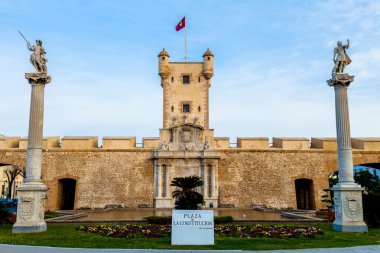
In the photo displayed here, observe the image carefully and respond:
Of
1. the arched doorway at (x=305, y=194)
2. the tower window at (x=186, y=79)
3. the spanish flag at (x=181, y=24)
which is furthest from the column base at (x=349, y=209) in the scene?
the spanish flag at (x=181, y=24)

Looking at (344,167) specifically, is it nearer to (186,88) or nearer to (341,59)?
(341,59)

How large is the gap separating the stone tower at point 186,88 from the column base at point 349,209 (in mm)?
20273

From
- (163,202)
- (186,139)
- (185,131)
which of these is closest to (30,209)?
(163,202)

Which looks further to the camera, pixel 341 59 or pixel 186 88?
pixel 186 88

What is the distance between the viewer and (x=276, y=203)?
101ft

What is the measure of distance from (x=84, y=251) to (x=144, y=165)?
23.0 meters

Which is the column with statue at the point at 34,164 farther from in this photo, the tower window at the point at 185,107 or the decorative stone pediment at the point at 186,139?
the tower window at the point at 185,107

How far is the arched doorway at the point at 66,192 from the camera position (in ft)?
104

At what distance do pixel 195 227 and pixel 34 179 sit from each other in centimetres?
794

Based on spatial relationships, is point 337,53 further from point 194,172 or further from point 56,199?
point 56,199

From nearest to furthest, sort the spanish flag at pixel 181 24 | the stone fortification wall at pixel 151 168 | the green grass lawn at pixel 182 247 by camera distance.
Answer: the green grass lawn at pixel 182 247
the stone fortification wall at pixel 151 168
the spanish flag at pixel 181 24

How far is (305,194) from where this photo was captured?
33344 mm

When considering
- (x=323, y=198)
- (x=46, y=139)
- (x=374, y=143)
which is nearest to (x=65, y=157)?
(x=46, y=139)

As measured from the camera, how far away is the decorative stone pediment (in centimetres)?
3152
